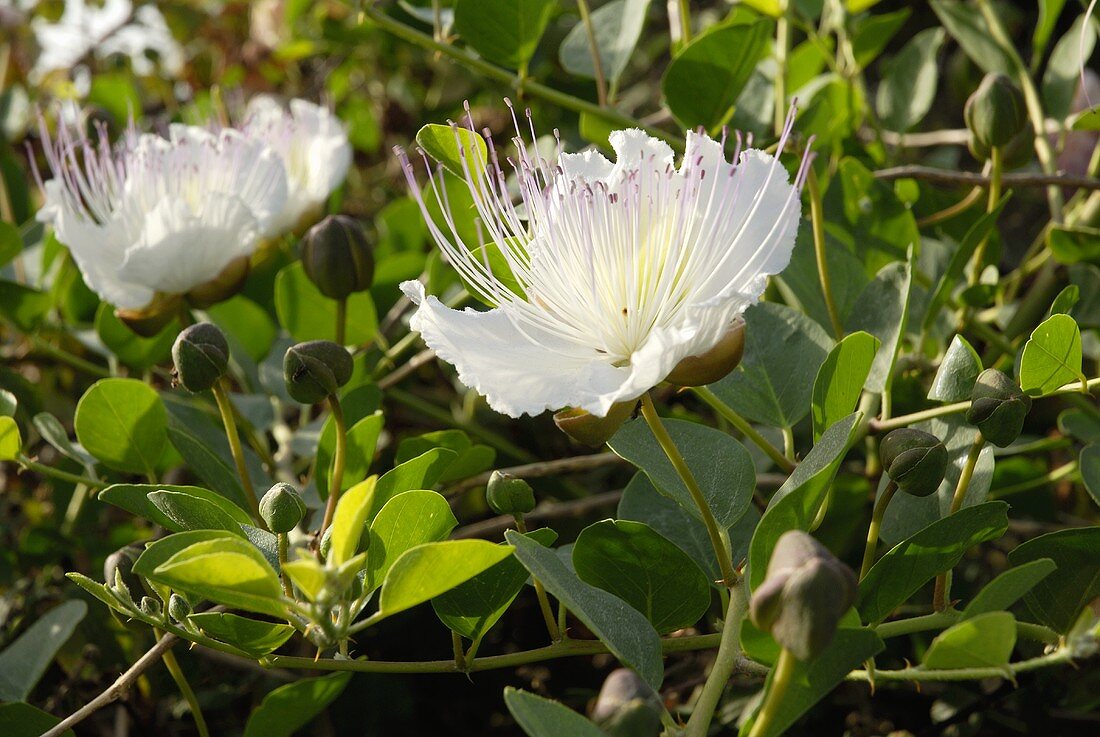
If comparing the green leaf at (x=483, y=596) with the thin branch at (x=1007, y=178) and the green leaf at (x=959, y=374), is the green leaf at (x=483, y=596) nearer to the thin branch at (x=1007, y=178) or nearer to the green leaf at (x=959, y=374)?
the green leaf at (x=959, y=374)

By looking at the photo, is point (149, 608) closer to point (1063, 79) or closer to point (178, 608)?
point (178, 608)

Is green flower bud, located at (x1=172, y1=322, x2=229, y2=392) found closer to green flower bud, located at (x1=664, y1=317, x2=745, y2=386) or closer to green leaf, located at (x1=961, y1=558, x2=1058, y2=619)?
green flower bud, located at (x1=664, y1=317, x2=745, y2=386)

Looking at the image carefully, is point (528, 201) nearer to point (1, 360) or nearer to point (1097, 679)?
point (1097, 679)

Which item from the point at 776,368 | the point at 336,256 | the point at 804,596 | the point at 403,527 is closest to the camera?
the point at 804,596

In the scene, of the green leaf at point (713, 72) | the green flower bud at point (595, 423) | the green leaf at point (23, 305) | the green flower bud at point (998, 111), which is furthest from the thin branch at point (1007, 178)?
the green leaf at point (23, 305)

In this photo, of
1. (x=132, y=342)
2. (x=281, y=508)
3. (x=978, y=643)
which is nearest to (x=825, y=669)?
(x=978, y=643)

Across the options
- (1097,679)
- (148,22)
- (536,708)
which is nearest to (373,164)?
(148,22)
